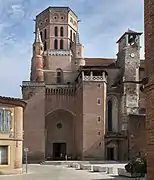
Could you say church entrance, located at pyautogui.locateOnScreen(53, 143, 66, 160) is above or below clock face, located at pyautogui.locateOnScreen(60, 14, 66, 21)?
below

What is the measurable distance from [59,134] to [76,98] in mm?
6410

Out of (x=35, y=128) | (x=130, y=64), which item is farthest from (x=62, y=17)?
(x=35, y=128)

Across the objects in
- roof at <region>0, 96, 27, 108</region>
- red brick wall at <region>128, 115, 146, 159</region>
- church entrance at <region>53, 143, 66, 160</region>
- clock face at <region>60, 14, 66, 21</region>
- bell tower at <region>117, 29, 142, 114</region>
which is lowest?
church entrance at <region>53, 143, 66, 160</region>

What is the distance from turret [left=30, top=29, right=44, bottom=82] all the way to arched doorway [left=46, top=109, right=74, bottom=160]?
6381 millimetres

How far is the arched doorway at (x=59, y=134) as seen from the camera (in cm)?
6412

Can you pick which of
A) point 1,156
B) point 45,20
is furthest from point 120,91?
point 1,156

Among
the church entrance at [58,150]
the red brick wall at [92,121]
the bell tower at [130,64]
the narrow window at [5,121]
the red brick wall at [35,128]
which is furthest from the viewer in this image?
the church entrance at [58,150]

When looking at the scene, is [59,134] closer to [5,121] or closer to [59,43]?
[59,43]

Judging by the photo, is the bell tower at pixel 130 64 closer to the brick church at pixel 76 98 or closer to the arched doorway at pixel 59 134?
the brick church at pixel 76 98

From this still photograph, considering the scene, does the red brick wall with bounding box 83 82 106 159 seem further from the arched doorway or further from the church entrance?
the church entrance

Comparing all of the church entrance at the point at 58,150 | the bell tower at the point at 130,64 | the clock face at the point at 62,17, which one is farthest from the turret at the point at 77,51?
the church entrance at the point at 58,150

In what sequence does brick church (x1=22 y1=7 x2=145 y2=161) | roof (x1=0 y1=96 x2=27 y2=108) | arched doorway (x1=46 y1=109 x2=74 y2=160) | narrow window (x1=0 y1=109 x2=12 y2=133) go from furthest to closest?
arched doorway (x1=46 y1=109 x2=74 y2=160)
brick church (x1=22 y1=7 x2=145 y2=161)
narrow window (x1=0 y1=109 x2=12 y2=133)
roof (x1=0 y1=96 x2=27 y2=108)

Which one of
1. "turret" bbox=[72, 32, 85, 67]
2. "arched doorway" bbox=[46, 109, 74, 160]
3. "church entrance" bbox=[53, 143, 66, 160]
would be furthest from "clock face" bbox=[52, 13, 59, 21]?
"church entrance" bbox=[53, 143, 66, 160]

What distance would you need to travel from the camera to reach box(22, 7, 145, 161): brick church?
59375 mm
